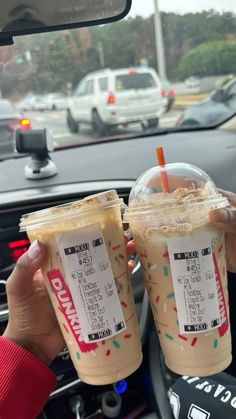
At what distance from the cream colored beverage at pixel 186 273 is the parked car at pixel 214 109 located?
1.94m

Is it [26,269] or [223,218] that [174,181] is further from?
[26,269]

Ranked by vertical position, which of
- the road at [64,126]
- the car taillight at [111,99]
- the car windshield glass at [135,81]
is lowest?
the car taillight at [111,99]

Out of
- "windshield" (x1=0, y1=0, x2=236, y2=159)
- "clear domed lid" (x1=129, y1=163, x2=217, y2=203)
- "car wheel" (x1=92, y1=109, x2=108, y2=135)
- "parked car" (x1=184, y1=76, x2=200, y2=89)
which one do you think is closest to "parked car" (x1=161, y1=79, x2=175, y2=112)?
"windshield" (x1=0, y1=0, x2=236, y2=159)

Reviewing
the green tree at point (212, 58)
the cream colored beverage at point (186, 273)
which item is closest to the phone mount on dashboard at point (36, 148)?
the cream colored beverage at point (186, 273)

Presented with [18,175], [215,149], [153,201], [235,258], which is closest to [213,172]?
[215,149]

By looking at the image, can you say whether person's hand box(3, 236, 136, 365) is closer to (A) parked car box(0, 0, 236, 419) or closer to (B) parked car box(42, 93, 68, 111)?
(A) parked car box(0, 0, 236, 419)

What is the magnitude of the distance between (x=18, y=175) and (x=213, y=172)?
37.4 inches

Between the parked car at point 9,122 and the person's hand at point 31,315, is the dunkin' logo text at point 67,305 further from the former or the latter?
the parked car at point 9,122

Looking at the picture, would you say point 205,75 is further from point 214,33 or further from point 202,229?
point 202,229

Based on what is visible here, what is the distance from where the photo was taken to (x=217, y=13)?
303 cm

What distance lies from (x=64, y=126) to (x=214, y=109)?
1.27 meters

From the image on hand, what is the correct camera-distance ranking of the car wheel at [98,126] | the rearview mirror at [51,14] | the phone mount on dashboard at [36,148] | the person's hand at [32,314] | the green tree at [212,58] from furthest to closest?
the car wheel at [98,126] < the green tree at [212,58] < the phone mount on dashboard at [36,148] < the rearview mirror at [51,14] < the person's hand at [32,314]

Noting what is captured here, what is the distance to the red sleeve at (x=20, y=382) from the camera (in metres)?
1.36

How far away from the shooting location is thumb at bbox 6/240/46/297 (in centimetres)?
114
